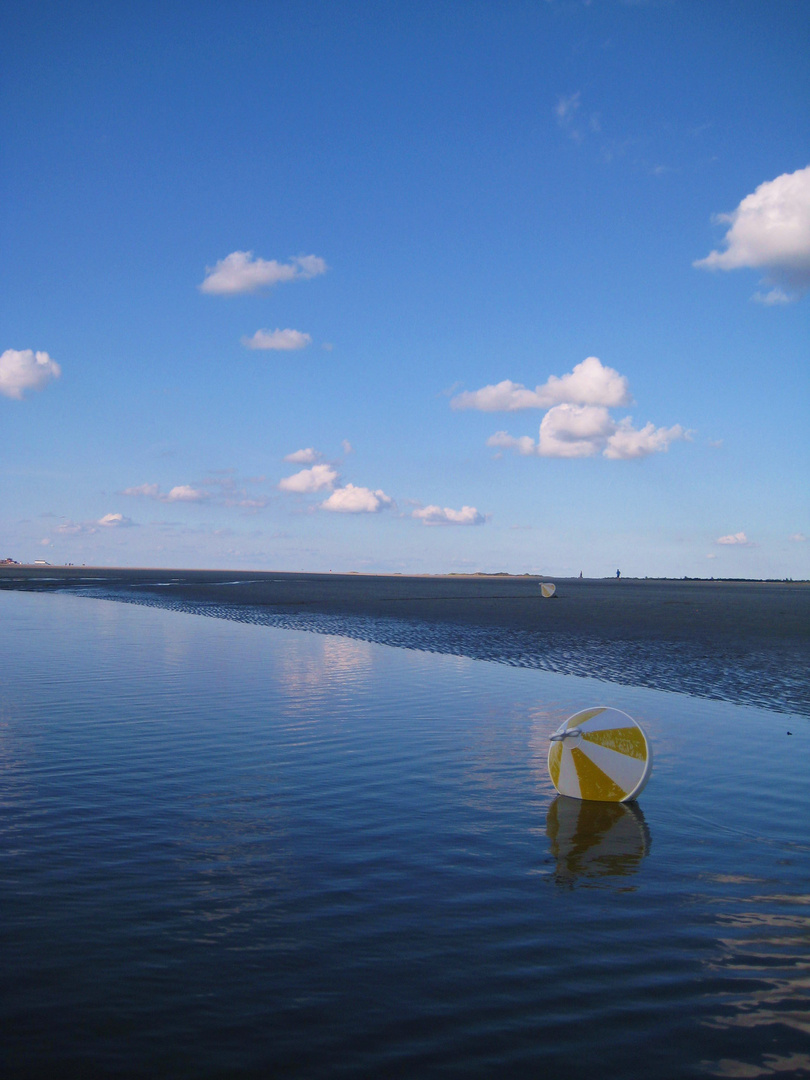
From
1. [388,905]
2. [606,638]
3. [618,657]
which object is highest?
[606,638]

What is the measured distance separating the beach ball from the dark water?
417 mm

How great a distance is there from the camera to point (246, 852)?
9266mm

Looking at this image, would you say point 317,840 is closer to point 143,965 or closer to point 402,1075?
point 143,965

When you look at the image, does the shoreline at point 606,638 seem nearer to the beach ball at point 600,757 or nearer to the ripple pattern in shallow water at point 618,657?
the ripple pattern in shallow water at point 618,657

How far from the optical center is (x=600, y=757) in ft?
39.1

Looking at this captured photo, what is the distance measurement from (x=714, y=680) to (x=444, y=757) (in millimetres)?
13811

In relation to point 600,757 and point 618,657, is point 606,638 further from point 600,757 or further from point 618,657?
point 600,757

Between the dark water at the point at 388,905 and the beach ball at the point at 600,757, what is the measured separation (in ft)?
1.37

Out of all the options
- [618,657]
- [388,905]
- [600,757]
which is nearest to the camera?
[388,905]

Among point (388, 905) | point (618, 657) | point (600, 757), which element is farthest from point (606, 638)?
point (388, 905)

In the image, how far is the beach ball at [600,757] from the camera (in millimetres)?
11766

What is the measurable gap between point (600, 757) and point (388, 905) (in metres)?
5.03

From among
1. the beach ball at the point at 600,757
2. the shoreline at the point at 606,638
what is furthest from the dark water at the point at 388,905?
the shoreline at the point at 606,638

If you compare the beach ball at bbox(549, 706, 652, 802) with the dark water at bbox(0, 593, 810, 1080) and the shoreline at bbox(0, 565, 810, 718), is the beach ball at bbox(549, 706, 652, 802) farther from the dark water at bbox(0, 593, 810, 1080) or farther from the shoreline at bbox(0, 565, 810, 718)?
the shoreline at bbox(0, 565, 810, 718)
